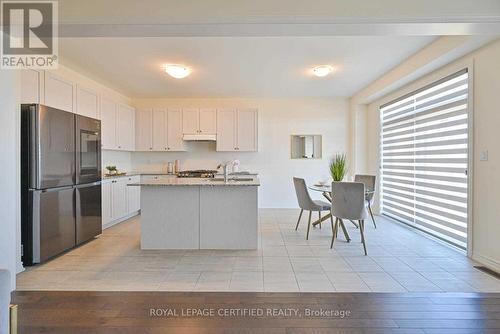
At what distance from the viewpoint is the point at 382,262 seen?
11.0 feet

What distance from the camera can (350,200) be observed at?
3719mm

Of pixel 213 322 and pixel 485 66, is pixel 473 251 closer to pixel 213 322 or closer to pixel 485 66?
pixel 485 66

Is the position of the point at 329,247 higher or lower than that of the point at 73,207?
lower

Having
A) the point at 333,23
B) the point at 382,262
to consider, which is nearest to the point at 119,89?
the point at 333,23

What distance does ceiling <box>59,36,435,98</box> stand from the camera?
3555mm

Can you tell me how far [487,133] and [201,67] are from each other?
3742 millimetres

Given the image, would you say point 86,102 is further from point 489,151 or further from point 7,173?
point 489,151

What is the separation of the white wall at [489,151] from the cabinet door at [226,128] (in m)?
4.16

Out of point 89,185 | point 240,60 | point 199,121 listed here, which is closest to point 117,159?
point 199,121

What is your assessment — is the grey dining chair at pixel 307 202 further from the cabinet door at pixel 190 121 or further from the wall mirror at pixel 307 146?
the cabinet door at pixel 190 121

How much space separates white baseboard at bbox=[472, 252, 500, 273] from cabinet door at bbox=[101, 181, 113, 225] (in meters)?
5.09

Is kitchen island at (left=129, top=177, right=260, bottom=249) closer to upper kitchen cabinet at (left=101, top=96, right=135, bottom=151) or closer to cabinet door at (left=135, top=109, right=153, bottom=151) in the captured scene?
upper kitchen cabinet at (left=101, top=96, right=135, bottom=151)

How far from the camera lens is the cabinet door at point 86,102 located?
4501 mm

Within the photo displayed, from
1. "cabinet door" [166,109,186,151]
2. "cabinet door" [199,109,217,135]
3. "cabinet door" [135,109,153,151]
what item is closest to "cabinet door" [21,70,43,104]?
Answer: "cabinet door" [135,109,153,151]
